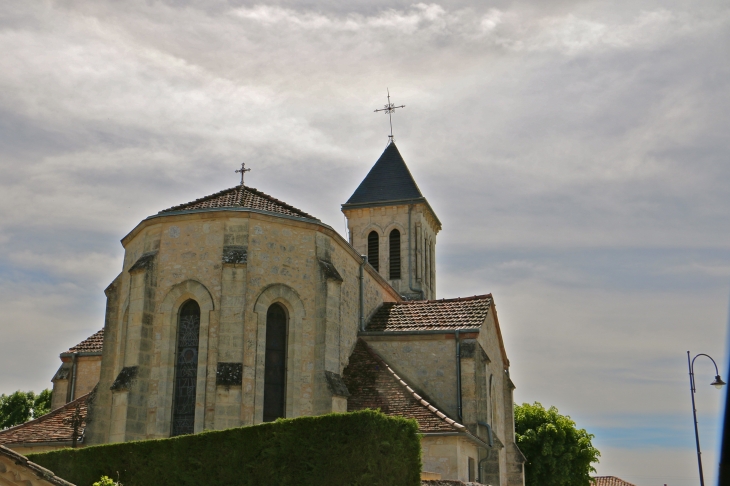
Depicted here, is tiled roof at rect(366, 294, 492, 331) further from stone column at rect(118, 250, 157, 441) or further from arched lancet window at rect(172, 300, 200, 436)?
stone column at rect(118, 250, 157, 441)

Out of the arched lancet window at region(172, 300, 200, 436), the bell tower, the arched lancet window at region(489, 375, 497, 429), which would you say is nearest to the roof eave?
the bell tower

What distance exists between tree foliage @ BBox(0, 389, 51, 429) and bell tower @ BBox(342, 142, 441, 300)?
2012cm

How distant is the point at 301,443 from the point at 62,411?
41.2 feet

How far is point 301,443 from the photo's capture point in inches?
526

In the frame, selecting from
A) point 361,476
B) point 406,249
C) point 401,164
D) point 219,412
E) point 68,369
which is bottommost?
point 361,476

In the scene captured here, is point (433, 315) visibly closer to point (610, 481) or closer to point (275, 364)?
point (275, 364)

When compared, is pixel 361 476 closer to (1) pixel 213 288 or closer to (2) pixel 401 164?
(1) pixel 213 288

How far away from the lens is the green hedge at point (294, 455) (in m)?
12.9

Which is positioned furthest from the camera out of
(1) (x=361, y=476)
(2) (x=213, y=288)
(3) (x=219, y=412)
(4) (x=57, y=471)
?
(2) (x=213, y=288)

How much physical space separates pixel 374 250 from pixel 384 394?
1850 cm

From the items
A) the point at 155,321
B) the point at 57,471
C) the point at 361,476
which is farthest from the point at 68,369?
the point at 361,476

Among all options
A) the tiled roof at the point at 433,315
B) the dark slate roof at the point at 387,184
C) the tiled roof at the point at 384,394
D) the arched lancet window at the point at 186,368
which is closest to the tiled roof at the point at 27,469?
the arched lancet window at the point at 186,368

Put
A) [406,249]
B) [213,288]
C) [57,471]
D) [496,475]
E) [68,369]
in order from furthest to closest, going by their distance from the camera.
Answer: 1. [406,249]
2. [68,369]
3. [496,475]
4. [213,288]
5. [57,471]

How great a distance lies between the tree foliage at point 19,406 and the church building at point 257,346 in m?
22.6
